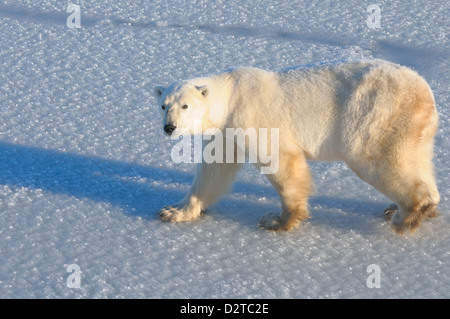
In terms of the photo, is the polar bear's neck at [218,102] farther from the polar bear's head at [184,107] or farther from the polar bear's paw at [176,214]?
the polar bear's paw at [176,214]

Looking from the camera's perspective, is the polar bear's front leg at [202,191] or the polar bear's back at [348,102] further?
the polar bear's front leg at [202,191]

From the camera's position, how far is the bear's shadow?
3322 mm

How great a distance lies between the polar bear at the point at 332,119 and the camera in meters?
2.92

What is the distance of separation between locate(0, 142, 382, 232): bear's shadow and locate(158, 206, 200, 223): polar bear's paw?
6 cm

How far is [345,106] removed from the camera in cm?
299

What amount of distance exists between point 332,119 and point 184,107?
24.2 inches

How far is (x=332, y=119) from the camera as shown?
9.89ft

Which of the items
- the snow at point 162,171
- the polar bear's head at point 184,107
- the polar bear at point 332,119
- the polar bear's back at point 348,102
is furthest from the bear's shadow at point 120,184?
the polar bear's head at point 184,107

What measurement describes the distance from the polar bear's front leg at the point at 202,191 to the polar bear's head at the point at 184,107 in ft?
0.92

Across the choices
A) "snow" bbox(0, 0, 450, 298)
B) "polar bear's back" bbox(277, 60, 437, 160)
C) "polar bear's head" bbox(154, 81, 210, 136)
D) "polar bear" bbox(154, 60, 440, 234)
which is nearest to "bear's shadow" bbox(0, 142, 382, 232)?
"snow" bbox(0, 0, 450, 298)

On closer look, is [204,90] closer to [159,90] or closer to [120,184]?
[159,90]

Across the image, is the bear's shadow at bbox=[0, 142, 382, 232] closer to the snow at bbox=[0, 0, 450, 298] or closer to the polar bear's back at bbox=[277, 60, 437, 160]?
the snow at bbox=[0, 0, 450, 298]
